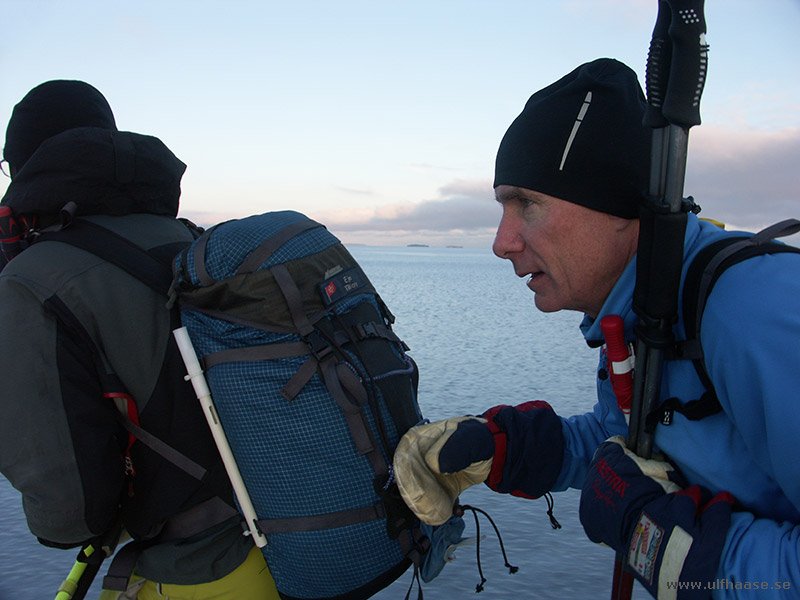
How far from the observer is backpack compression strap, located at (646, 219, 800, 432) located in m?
1.19

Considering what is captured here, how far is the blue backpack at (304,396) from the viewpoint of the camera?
1.66 meters

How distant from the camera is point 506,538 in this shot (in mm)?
3332

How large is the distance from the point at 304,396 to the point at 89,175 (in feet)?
3.00

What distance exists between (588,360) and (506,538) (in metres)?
4.31

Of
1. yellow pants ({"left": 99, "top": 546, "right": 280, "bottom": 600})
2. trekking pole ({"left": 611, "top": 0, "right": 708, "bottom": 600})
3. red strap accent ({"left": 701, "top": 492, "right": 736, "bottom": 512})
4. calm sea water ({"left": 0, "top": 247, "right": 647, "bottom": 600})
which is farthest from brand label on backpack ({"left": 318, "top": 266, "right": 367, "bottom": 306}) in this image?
calm sea water ({"left": 0, "top": 247, "right": 647, "bottom": 600})

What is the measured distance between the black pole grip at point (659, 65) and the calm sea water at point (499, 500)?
239 cm

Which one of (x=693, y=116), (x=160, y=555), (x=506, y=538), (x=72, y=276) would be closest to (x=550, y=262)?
(x=693, y=116)

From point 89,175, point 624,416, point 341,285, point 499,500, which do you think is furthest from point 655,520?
point 499,500

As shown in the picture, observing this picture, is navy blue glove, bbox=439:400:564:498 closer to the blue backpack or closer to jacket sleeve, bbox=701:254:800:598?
the blue backpack

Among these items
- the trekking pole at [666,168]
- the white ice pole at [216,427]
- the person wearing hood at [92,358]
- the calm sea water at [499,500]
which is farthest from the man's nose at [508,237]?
the calm sea water at [499,500]

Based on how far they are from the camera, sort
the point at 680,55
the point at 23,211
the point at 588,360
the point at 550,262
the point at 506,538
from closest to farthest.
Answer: the point at 680,55 → the point at 550,262 → the point at 23,211 → the point at 506,538 → the point at 588,360

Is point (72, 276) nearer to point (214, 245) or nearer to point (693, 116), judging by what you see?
point (214, 245)

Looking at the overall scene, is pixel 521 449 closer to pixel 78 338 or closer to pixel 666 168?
pixel 666 168

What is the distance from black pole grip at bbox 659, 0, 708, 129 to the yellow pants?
1.73m
